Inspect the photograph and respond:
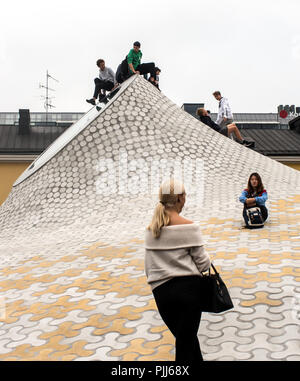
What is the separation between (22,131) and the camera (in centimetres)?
2095

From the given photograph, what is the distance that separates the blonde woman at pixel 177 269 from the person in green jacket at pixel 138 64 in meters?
10.5

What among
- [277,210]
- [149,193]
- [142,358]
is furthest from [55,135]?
[142,358]

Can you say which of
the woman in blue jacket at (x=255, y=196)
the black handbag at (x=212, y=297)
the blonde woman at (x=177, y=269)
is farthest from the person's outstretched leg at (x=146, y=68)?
the black handbag at (x=212, y=297)

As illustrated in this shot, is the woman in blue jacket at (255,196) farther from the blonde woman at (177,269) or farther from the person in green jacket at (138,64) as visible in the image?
the person in green jacket at (138,64)

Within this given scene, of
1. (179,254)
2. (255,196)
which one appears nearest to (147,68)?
(255,196)

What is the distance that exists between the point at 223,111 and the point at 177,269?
10368mm

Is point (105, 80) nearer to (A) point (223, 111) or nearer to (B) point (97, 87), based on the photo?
(B) point (97, 87)

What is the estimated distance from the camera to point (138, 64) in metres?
13.4

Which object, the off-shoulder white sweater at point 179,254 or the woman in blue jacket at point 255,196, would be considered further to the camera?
the woman in blue jacket at point 255,196

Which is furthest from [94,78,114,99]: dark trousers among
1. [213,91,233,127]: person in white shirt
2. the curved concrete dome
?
[213,91,233,127]: person in white shirt

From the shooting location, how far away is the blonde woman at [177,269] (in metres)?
2.89

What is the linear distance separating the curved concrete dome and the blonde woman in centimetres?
87

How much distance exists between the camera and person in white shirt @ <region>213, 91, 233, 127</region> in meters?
12.4

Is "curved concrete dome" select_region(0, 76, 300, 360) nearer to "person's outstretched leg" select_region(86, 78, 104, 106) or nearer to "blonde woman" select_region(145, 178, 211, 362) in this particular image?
"blonde woman" select_region(145, 178, 211, 362)
